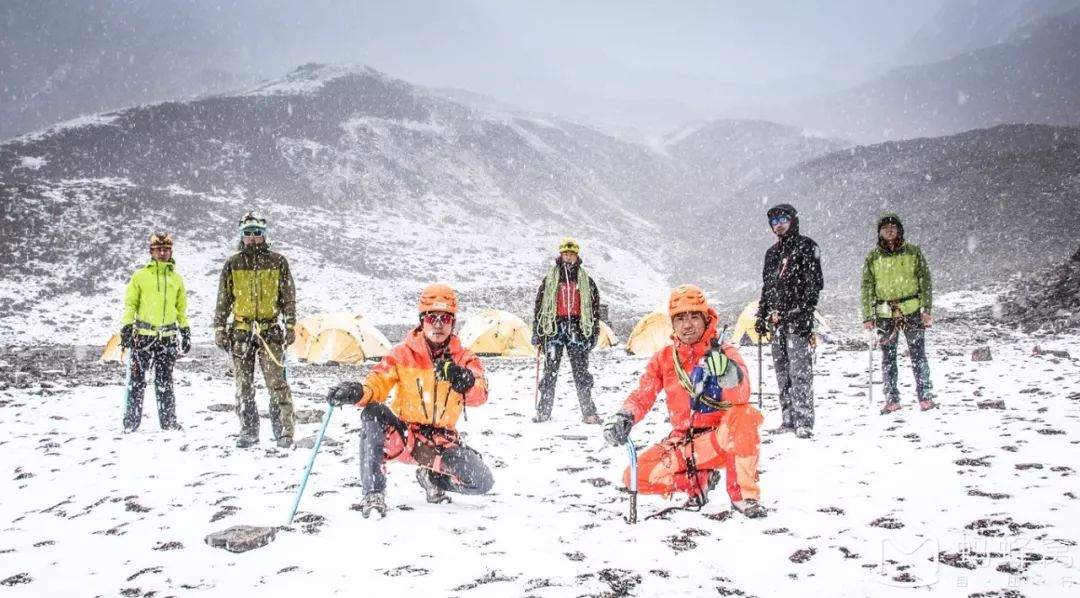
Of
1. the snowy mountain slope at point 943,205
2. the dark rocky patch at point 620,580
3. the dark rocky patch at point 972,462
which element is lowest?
the dark rocky patch at point 620,580

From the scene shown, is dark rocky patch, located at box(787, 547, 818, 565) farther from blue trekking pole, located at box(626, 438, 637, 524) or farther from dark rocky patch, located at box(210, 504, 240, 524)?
dark rocky patch, located at box(210, 504, 240, 524)

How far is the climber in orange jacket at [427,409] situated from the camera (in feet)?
15.4

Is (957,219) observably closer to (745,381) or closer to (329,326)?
(329,326)

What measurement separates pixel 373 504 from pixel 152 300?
216 inches

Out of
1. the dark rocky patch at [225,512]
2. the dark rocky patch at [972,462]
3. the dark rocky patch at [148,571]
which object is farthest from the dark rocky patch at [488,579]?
the dark rocky patch at [972,462]

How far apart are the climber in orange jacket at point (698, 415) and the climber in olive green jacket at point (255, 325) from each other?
4.61m

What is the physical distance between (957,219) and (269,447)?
4579cm

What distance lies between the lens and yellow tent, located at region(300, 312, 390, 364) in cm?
1591

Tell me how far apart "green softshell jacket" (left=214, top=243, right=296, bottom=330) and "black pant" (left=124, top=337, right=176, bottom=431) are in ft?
5.42

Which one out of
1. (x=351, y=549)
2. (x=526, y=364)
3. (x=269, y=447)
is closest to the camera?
(x=351, y=549)

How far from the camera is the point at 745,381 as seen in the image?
4.45 meters

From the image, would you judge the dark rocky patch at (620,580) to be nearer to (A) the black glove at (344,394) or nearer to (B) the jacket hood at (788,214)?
(A) the black glove at (344,394)

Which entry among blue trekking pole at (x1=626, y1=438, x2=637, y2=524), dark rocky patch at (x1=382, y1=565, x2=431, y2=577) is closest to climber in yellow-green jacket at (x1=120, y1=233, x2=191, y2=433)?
dark rocky patch at (x1=382, y1=565, x2=431, y2=577)

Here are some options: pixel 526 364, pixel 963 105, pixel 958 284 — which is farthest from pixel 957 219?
pixel 963 105
